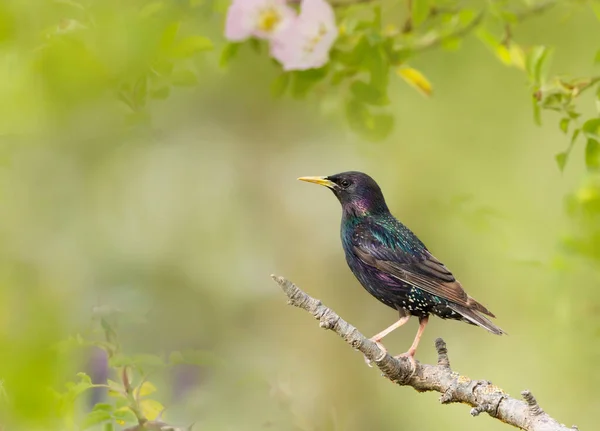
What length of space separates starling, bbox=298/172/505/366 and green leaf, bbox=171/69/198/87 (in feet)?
3.42

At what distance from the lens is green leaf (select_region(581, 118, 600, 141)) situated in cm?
342

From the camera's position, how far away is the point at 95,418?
9.64 feet

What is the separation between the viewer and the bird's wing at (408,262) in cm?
276

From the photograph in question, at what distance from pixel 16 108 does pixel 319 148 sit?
7049 millimetres

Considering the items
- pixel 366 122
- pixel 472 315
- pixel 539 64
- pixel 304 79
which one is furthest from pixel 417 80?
pixel 472 315

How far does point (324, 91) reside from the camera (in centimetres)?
488

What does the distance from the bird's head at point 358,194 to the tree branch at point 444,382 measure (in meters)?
0.50

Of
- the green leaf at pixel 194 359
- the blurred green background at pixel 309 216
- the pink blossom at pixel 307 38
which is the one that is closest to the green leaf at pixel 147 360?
the green leaf at pixel 194 359

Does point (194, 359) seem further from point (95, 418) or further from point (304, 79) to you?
point (304, 79)

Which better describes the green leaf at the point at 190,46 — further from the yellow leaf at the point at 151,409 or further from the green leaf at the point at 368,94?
the yellow leaf at the point at 151,409

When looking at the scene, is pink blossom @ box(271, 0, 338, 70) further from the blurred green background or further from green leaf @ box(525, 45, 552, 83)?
the blurred green background

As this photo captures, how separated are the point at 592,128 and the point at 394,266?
1066 millimetres

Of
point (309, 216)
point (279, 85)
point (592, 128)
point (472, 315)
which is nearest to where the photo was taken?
point (472, 315)

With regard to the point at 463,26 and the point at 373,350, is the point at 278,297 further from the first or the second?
the point at 373,350
